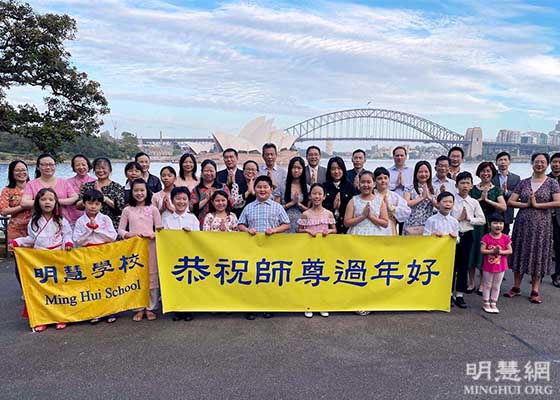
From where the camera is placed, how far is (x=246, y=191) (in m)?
4.64

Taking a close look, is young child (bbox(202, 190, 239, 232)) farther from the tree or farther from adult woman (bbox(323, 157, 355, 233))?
the tree

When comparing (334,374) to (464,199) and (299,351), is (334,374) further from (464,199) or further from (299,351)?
(464,199)

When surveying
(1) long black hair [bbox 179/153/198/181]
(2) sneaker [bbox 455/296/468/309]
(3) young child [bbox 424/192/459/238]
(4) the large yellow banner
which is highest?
(1) long black hair [bbox 179/153/198/181]

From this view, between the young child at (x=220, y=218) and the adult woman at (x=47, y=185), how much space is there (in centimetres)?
141

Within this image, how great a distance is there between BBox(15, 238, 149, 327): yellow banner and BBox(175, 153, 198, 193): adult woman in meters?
0.93

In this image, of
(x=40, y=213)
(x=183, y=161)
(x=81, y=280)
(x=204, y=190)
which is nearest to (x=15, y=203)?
(x=40, y=213)

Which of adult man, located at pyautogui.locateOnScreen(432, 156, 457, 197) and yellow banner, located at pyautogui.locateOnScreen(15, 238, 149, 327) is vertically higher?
adult man, located at pyautogui.locateOnScreen(432, 156, 457, 197)

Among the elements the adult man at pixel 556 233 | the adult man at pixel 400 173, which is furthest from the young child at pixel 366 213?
the adult man at pixel 556 233

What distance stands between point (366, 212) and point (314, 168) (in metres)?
1.30

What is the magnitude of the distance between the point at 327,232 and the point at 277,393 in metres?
1.68

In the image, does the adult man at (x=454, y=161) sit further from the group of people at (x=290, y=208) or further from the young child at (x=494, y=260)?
the young child at (x=494, y=260)

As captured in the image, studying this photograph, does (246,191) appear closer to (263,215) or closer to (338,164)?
(263,215)

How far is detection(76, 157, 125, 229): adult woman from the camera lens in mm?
3954

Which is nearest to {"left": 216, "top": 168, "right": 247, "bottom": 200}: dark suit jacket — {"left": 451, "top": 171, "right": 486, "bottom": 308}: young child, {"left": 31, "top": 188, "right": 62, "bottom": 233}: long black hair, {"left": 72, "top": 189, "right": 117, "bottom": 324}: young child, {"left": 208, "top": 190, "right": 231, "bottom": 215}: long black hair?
{"left": 208, "top": 190, "right": 231, "bottom": 215}: long black hair
